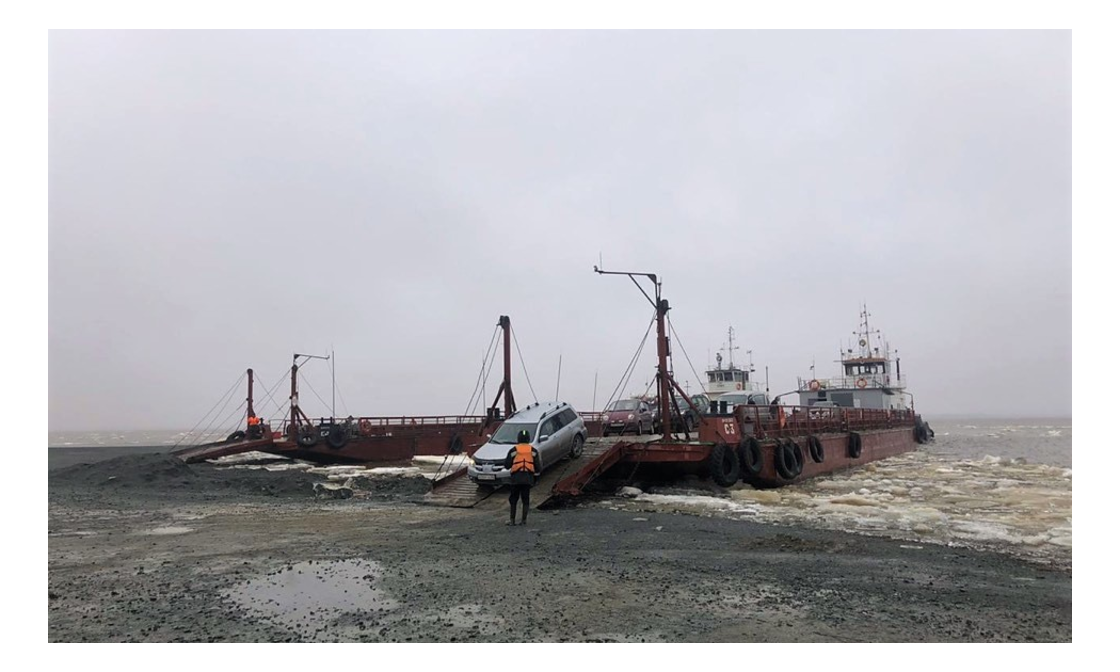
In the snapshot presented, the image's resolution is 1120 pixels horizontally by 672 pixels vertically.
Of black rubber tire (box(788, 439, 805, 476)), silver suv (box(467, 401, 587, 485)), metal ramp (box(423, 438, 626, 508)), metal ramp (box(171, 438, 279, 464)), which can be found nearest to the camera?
metal ramp (box(423, 438, 626, 508))

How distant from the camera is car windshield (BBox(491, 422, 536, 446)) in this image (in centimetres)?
1657

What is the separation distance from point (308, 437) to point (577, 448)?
65.3ft

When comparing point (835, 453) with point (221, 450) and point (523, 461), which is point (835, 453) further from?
point (221, 450)

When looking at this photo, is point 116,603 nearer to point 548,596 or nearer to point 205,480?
point 548,596

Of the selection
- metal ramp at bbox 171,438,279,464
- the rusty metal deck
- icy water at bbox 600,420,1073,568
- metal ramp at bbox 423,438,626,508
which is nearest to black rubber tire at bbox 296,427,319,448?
the rusty metal deck

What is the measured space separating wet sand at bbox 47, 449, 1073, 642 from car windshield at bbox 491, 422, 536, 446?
3.54 m

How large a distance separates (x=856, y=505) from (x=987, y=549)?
5.76 m

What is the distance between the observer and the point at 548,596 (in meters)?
7.03

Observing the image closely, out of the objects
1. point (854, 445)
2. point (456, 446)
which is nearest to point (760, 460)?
point (854, 445)

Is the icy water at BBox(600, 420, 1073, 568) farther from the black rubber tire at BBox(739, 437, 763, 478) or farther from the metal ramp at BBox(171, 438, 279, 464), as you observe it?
Result: the metal ramp at BBox(171, 438, 279, 464)

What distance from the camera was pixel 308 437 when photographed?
33.3 meters
